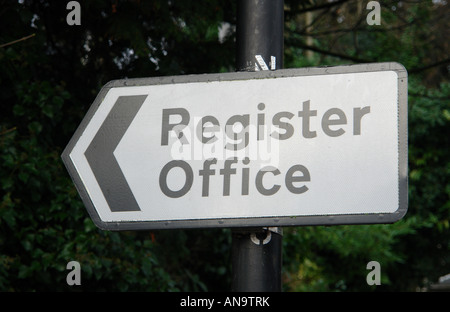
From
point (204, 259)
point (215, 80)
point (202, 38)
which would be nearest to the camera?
point (215, 80)

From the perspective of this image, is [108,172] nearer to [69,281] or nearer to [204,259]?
[69,281]

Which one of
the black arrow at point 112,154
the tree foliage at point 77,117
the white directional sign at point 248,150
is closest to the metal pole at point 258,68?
the white directional sign at point 248,150

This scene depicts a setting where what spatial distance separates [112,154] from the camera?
1948 millimetres

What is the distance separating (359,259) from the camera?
39.3 ft

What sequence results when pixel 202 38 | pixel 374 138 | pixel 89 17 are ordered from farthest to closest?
pixel 202 38, pixel 89 17, pixel 374 138

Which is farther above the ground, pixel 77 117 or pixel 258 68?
pixel 258 68

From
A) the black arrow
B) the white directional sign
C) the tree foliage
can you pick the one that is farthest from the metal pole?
the tree foliage

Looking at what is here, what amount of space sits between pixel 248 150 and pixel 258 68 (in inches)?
11.1

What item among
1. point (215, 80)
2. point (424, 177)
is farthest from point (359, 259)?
point (215, 80)

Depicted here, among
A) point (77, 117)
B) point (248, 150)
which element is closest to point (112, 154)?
point (248, 150)

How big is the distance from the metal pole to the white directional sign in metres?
0.09

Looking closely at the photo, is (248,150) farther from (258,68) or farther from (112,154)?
(112,154)
